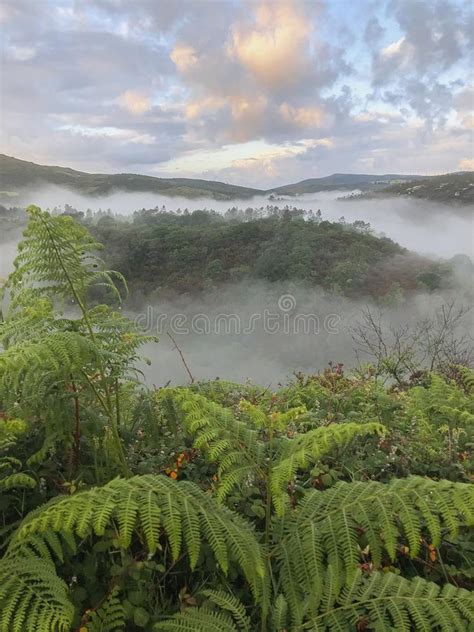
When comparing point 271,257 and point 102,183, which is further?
point 102,183

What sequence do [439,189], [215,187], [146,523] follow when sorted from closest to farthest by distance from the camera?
[146,523] → [439,189] → [215,187]

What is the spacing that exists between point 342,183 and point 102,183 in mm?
23907

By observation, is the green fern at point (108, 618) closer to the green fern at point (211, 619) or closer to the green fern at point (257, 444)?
the green fern at point (211, 619)

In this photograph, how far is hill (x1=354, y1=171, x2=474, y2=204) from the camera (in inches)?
1731

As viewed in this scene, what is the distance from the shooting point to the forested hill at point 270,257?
34.1 meters

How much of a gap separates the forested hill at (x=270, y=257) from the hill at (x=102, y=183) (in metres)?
8.68

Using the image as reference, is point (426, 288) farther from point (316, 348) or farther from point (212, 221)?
point (212, 221)

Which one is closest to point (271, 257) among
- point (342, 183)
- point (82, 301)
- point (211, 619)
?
point (342, 183)

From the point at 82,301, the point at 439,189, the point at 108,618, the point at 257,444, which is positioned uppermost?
the point at 439,189

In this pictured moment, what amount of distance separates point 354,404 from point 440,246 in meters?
41.5

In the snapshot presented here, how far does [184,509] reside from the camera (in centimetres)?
138

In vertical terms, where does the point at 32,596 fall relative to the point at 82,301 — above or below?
below

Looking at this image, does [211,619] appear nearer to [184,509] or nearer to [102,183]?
[184,509]

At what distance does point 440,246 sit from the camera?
134 ft
